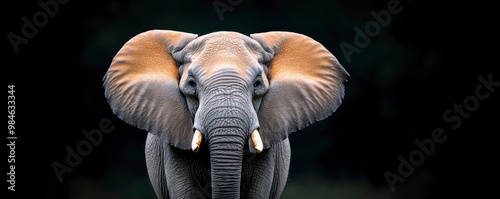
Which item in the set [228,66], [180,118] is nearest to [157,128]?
[180,118]

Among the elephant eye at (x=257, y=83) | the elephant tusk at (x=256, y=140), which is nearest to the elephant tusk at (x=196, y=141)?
the elephant tusk at (x=256, y=140)

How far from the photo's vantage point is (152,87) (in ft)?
21.3

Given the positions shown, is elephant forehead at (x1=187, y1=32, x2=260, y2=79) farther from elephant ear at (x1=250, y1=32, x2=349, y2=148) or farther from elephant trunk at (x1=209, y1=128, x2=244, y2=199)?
elephant trunk at (x1=209, y1=128, x2=244, y2=199)

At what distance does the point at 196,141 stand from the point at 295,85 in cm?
87

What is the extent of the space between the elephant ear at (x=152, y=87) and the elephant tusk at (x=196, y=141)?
0.35 m

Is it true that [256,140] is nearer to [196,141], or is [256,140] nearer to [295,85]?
[196,141]

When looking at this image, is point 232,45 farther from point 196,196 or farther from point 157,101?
point 196,196

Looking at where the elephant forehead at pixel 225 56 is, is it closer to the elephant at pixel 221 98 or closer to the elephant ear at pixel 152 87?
→ the elephant at pixel 221 98

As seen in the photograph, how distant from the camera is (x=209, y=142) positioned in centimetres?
601

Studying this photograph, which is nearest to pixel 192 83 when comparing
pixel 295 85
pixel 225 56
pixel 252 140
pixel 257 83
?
pixel 225 56

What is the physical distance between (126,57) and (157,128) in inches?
20.6

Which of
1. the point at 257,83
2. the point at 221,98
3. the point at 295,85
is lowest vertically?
the point at 295,85

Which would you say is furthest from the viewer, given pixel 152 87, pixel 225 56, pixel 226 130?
pixel 152 87

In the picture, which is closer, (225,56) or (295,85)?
(225,56)
